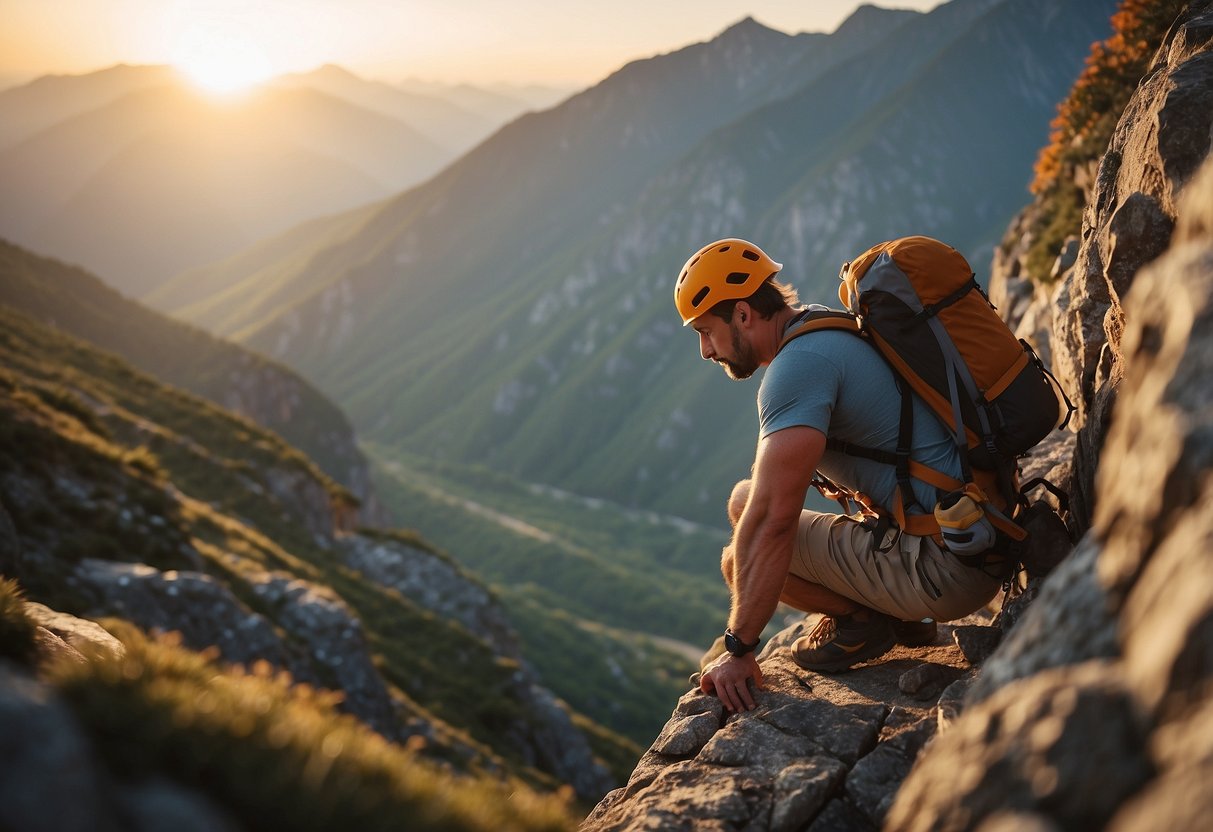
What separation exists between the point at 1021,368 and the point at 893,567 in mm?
2111

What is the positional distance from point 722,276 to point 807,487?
2198 mm

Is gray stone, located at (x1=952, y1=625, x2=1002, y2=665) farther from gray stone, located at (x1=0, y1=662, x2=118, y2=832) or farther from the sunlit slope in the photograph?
the sunlit slope

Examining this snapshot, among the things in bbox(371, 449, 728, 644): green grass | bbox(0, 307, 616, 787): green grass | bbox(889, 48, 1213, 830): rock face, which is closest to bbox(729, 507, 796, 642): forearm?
bbox(889, 48, 1213, 830): rock face

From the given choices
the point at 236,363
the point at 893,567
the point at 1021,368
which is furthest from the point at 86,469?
the point at 236,363

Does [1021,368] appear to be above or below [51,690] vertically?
above

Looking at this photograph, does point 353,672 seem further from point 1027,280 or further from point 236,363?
point 236,363

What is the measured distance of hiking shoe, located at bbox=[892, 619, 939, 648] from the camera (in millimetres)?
8320

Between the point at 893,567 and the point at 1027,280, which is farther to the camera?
the point at 1027,280

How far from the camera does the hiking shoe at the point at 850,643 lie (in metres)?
7.98

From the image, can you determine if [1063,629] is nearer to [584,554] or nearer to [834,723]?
[834,723]

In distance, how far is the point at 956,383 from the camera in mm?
6707

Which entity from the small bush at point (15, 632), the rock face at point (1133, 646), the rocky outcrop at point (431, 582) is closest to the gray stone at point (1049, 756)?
the rock face at point (1133, 646)

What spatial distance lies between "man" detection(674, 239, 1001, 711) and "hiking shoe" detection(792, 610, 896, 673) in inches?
0.5

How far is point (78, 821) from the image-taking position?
2.67m
